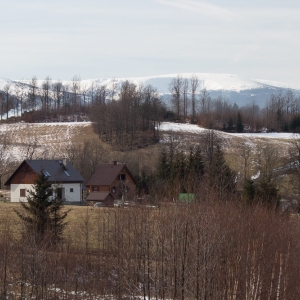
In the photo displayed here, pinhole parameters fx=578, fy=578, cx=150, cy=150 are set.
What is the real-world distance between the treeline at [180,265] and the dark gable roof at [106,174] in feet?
107

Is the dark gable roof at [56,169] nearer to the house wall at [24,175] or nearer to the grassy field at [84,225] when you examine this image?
the house wall at [24,175]

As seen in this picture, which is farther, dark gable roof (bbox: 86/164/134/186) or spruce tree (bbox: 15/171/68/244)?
dark gable roof (bbox: 86/164/134/186)

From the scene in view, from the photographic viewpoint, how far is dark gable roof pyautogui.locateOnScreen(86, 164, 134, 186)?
55.6m

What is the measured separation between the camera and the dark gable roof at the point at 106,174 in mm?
55562

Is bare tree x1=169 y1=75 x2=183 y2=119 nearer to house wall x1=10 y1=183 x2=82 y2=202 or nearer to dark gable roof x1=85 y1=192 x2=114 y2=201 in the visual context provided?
house wall x1=10 y1=183 x2=82 y2=202

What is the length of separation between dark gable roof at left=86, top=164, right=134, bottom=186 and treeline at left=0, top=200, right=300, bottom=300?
3256 cm

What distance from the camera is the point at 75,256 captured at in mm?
22500

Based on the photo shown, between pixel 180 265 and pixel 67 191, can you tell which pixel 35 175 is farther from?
pixel 180 265

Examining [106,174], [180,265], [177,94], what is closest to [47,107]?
[177,94]

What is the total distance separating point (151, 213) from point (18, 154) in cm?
5840

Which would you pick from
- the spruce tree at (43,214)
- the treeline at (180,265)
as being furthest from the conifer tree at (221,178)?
the spruce tree at (43,214)

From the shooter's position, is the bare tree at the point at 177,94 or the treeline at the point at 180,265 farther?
the bare tree at the point at 177,94

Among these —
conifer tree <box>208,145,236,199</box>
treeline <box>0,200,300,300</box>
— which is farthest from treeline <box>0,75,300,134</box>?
treeline <box>0,200,300,300</box>

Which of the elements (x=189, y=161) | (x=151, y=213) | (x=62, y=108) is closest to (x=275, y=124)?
(x=62, y=108)
